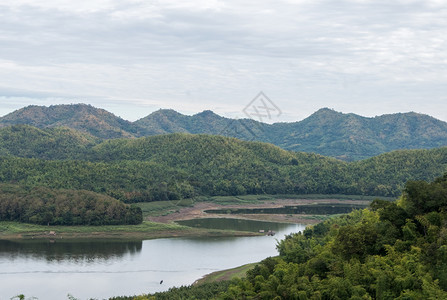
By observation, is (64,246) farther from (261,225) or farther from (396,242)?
(396,242)

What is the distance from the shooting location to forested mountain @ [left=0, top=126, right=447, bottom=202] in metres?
122

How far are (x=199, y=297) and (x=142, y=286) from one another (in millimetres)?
13774

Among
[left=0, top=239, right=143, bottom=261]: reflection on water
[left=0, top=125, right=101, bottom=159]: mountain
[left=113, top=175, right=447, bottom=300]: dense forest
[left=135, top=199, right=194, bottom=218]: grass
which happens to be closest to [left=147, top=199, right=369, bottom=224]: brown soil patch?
[left=135, top=199, right=194, bottom=218]: grass

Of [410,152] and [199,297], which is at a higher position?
[410,152]

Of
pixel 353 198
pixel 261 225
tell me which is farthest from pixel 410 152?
pixel 261 225

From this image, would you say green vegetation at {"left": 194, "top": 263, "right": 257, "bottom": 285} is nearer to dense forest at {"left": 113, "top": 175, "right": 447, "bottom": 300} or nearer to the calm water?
the calm water

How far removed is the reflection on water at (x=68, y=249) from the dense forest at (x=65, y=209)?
366 inches

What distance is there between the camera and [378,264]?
1375 inches

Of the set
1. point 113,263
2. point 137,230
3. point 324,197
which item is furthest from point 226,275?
point 324,197

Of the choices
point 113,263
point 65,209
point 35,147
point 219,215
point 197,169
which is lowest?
point 113,263

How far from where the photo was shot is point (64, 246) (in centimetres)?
7856

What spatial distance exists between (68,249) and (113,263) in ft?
36.6

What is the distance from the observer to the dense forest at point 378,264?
3194 centimetres

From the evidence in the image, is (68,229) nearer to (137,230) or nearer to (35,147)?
(137,230)
